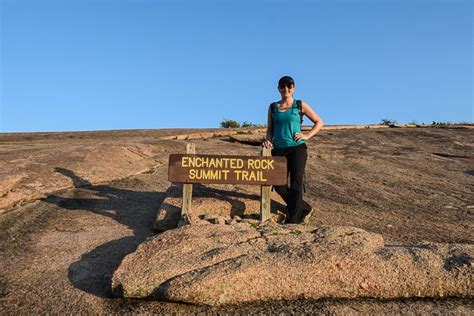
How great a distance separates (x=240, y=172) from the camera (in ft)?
19.0

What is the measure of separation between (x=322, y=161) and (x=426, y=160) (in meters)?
Answer: 2.97

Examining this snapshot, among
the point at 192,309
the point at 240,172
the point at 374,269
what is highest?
the point at 240,172

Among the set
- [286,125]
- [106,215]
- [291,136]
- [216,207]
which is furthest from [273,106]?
[106,215]

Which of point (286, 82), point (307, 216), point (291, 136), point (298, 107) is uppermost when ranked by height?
point (286, 82)

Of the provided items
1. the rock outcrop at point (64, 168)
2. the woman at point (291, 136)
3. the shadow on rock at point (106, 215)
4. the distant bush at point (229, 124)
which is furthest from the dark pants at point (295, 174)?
the distant bush at point (229, 124)

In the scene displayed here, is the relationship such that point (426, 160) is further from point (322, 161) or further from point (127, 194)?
point (127, 194)

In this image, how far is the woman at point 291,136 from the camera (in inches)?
225

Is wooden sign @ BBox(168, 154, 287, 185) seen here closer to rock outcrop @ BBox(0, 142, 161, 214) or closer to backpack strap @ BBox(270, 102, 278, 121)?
backpack strap @ BBox(270, 102, 278, 121)

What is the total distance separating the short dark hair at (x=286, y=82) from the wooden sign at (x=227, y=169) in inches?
37.9

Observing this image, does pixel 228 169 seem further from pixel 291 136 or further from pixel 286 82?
pixel 286 82

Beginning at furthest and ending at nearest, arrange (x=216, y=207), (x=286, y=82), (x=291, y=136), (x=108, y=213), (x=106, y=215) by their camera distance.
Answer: (x=108, y=213)
(x=106, y=215)
(x=216, y=207)
(x=291, y=136)
(x=286, y=82)

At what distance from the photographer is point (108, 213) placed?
6.60 m

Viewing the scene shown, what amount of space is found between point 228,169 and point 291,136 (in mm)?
953

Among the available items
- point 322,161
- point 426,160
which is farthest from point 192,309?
point 426,160
